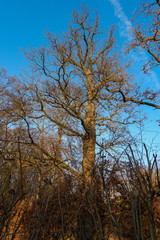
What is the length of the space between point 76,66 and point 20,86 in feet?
13.0

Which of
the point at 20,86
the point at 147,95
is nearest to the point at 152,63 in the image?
the point at 147,95

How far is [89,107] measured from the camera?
9.35 m

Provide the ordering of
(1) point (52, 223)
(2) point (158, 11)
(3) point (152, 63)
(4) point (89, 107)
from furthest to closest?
1. (4) point (89, 107)
2. (3) point (152, 63)
3. (2) point (158, 11)
4. (1) point (52, 223)

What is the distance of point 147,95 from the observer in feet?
24.6

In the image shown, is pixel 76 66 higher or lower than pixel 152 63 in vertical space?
higher

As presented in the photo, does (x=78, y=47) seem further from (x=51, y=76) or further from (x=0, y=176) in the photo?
(x=0, y=176)

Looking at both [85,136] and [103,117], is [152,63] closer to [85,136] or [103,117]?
[103,117]

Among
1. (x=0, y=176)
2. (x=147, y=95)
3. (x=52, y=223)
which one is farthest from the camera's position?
(x=147, y=95)

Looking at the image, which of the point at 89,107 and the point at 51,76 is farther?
the point at 89,107

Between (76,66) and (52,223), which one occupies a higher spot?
(76,66)

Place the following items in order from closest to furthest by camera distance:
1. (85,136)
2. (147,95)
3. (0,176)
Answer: (0,176), (147,95), (85,136)

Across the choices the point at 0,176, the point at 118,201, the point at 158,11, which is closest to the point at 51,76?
the point at 158,11

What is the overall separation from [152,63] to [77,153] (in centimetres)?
496

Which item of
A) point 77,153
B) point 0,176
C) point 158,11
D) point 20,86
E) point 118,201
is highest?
point 158,11
